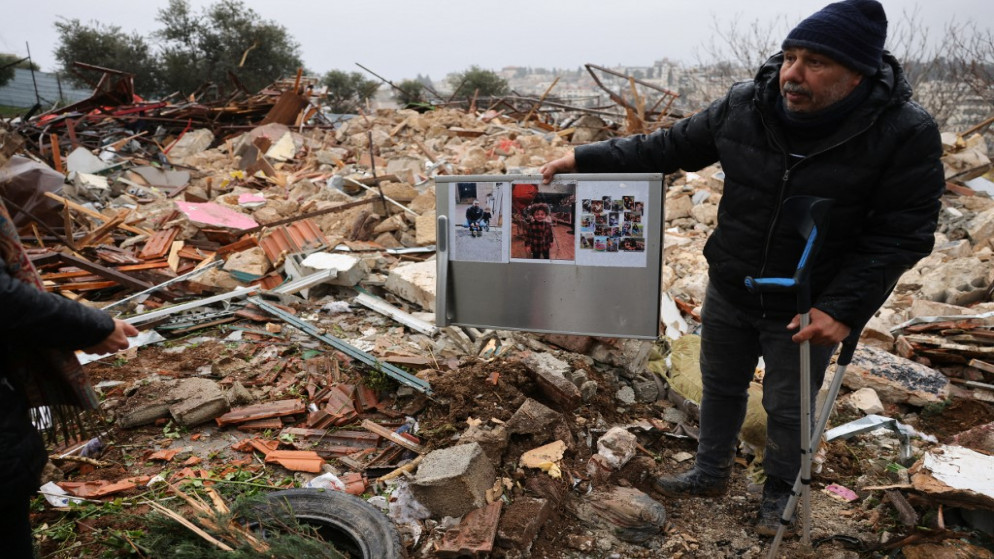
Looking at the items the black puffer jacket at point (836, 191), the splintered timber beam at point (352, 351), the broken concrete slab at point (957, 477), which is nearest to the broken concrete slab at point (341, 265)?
the splintered timber beam at point (352, 351)

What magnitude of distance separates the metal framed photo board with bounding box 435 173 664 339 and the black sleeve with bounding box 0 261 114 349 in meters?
1.59

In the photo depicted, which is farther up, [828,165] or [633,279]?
[828,165]

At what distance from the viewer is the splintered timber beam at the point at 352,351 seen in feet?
12.5

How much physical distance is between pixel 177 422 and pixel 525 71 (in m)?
106

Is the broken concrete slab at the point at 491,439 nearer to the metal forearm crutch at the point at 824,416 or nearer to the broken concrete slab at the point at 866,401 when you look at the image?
the metal forearm crutch at the point at 824,416

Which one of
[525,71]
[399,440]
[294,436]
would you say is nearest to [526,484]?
[399,440]

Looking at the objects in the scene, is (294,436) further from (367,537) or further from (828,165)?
(828,165)

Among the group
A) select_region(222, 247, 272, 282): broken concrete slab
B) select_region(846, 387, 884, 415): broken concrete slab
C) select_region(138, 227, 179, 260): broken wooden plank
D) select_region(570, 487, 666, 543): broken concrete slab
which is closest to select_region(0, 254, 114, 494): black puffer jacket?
select_region(570, 487, 666, 543): broken concrete slab

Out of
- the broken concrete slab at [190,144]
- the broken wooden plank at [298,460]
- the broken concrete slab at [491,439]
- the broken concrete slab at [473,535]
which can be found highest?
the broken concrete slab at [190,144]

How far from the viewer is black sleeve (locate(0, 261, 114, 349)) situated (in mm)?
1633

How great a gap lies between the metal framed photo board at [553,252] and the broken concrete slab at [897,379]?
234cm

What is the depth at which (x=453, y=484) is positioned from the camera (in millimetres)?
2836

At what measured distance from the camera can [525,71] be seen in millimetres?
103250

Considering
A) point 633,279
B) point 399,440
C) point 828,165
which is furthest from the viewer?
point 399,440
